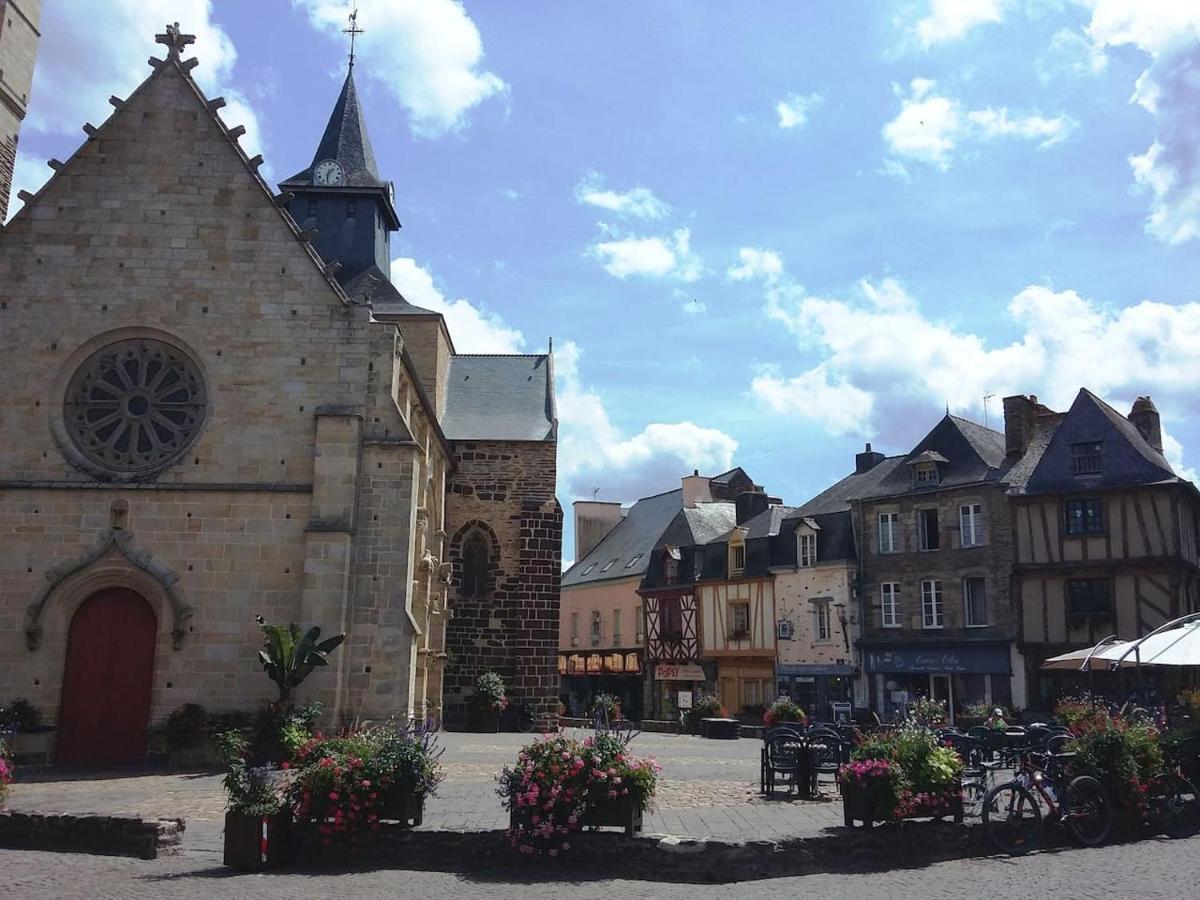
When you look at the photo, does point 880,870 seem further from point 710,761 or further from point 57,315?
point 57,315

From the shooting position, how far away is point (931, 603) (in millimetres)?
27078

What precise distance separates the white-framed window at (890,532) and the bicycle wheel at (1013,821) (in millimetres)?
20741

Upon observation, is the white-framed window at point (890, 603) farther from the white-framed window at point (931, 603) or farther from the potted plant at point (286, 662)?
the potted plant at point (286, 662)

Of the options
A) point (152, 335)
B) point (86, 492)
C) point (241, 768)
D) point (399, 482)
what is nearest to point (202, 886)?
point (241, 768)

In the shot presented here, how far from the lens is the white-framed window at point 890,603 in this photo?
27.9 m

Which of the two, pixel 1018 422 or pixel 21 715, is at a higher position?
pixel 1018 422

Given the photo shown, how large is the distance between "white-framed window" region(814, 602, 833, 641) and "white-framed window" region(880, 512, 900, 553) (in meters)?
2.48

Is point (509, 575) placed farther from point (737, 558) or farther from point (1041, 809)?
point (1041, 809)

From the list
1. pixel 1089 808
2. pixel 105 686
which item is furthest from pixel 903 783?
pixel 105 686

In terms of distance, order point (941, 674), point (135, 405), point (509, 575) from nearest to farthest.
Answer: point (135, 405)
point (509, 575)
point (941, 674)

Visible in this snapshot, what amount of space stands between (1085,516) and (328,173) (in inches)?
823

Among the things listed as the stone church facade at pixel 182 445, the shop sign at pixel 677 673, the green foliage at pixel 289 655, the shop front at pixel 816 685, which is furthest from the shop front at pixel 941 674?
the green foliage at pixel 289 655

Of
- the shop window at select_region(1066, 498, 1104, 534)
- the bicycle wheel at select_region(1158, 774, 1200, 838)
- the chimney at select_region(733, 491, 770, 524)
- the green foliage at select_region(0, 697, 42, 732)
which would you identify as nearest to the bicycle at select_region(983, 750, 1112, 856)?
the bicycle wheel at select_region(1158, 774, 1200, 838)

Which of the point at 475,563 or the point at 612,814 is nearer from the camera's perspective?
the point at 612,814
